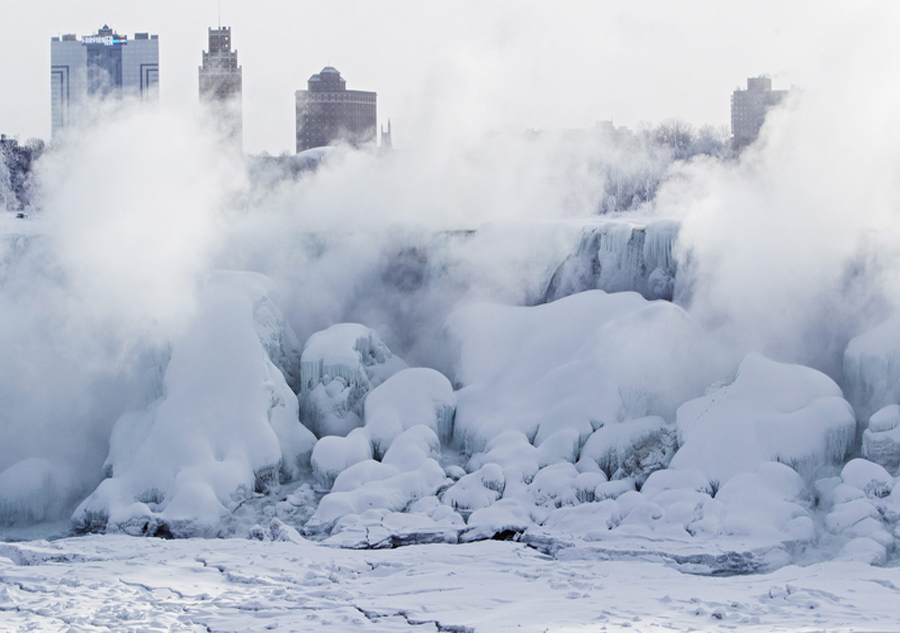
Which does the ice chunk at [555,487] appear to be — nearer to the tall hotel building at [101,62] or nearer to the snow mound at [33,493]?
the snow mound at [33,493]

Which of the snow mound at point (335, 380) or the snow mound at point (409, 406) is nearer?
the snow mound at point (409, 406)

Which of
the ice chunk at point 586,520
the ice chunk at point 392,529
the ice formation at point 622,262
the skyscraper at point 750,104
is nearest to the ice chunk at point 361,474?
the ice chunk at point 392,529

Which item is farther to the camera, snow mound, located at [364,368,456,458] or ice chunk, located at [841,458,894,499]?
snow mound, located at [364,368,456,458]

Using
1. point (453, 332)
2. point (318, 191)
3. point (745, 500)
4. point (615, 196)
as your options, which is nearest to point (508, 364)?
point (453, 332)

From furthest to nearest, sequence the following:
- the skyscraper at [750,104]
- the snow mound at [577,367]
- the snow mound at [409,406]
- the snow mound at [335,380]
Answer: the skyscraper at [750,104], the snow mound at [335,380], the snow mound at [409,406], the snow mound at [577,367]

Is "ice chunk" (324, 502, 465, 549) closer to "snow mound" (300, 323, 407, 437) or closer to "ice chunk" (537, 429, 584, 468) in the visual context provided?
A: "ice chunk" (537, 429, 584, 468)

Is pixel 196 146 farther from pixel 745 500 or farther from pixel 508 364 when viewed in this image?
pixel 745 500

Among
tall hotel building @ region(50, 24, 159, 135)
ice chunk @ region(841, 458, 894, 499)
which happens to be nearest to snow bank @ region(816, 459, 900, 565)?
ice chunk @ region(841, 458, 894, 499)
